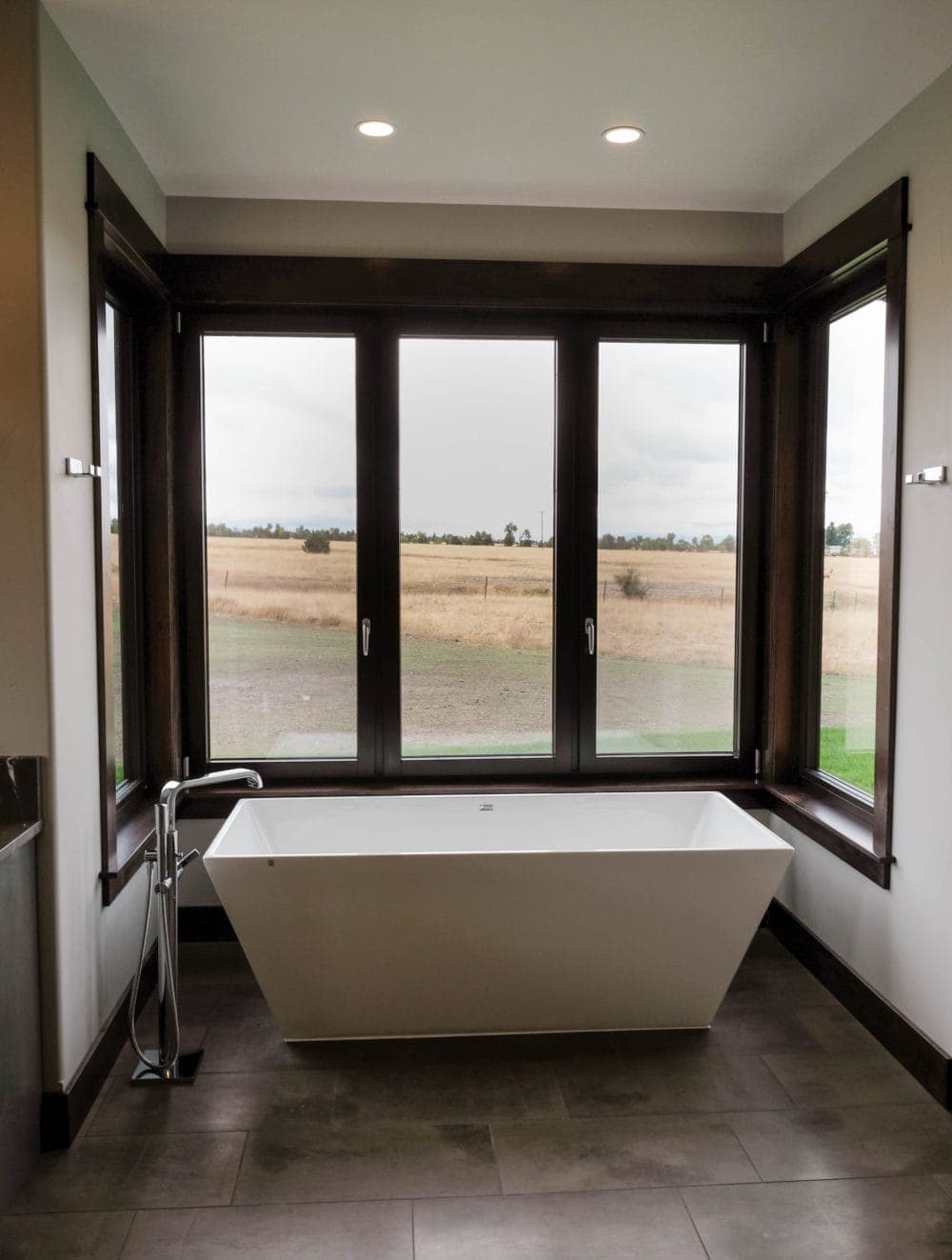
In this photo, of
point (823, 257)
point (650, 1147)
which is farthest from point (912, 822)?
point (823, 257)

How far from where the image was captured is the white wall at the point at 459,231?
356 centimetres

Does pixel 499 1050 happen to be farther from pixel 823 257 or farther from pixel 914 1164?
pixel 823 257

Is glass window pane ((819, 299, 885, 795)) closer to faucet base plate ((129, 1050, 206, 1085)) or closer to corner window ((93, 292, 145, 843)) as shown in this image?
faucet base plate ((129, 1050, 206, 1085))

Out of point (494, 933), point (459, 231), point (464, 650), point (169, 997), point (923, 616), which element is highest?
point (459, 231)

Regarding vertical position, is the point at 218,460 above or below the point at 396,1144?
above

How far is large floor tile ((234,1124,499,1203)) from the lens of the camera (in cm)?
226

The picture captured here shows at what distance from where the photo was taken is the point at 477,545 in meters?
3.82

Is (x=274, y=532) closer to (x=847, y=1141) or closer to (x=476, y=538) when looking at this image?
(x=476, y=538)

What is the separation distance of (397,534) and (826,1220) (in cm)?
252

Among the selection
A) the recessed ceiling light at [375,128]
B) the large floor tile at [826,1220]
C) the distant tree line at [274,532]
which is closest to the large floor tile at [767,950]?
the large floor tile at [826,1220]

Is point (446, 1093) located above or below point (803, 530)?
below

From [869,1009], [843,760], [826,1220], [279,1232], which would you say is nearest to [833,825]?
[843,760]

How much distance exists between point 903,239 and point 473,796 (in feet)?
7.30

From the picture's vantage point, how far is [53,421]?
93.8 inches
